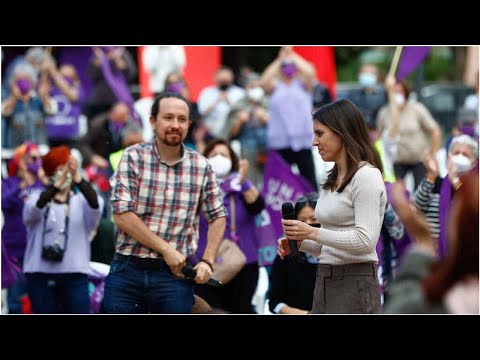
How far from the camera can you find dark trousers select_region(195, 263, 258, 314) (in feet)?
27.2

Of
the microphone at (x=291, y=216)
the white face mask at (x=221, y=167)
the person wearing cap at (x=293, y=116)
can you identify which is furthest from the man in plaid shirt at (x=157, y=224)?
the person wearing cap at (x=293, y=116)

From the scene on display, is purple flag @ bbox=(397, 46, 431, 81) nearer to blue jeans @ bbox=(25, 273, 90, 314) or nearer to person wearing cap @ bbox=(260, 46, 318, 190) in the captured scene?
person wearing cap @ bbox=(260, 46, 318, 190)

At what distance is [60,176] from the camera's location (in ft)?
27.4

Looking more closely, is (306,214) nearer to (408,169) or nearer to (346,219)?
(346,219)

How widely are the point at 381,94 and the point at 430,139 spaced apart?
1543mm

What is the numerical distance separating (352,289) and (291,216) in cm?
50

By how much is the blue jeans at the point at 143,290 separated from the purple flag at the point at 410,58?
675 centimetres

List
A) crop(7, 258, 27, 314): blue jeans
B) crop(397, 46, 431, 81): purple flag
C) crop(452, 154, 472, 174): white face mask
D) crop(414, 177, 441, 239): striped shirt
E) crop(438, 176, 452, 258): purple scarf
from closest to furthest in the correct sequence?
1. crop(438, 176, 452, 258): purple scarf
2. crop(414, 177, 441, 239): striped shirt
3. crop(452, 154, 472, 174): white face mask
4. crop(7, 258, 27, 314): blue jeans
5. crop(397, 46, 431, 81): purple flag

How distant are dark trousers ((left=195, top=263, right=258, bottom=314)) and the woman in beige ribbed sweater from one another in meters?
2.50

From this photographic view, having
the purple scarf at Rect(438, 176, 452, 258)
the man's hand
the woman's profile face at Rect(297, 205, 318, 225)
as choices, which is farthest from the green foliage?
the man's hand

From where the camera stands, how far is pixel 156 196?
21.5 feet

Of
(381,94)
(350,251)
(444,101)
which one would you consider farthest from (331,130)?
(444,101)

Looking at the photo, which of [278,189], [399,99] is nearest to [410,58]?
[399,99]

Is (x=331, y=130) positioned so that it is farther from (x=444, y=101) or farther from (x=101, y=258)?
(x=444, y=101)
